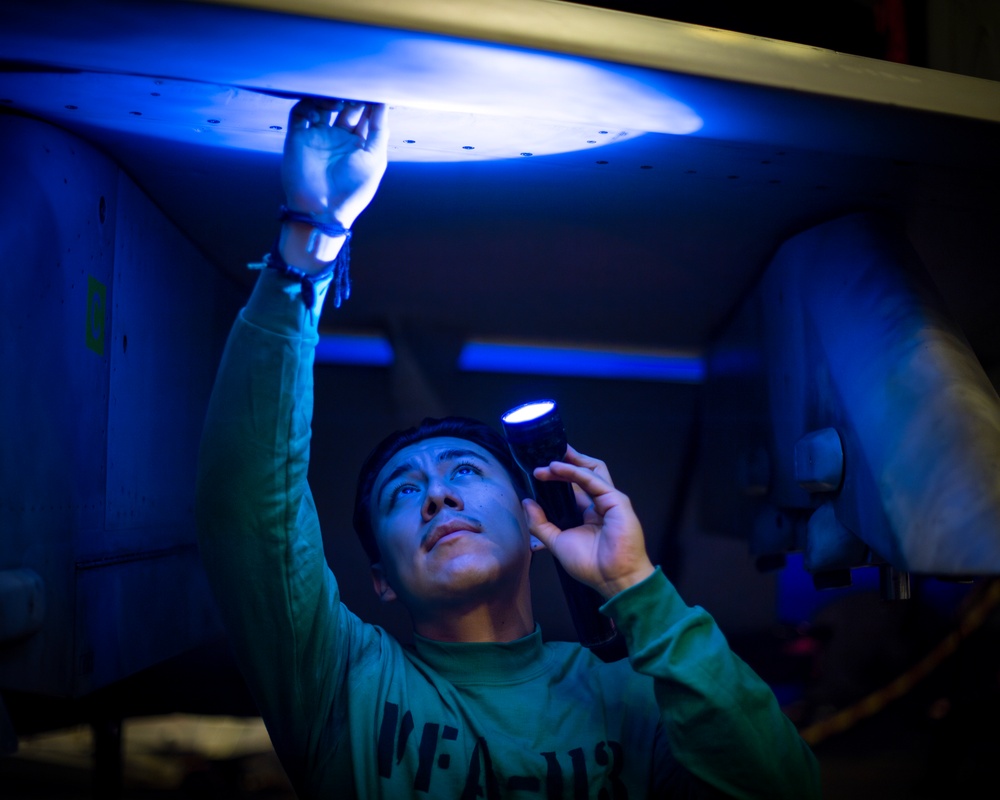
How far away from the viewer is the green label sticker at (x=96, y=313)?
106 centimetres

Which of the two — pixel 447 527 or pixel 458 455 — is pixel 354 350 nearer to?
pixel 458 455

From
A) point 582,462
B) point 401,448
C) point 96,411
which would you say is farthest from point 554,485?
point 96,411

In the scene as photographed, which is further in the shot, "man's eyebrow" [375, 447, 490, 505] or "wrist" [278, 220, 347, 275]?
"man's eyebrow" [375, 447, 490, 505]

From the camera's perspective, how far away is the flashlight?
1.08 meters

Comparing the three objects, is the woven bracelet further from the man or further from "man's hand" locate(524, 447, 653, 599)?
"man's hand" locate(524, 447, 653, 599)

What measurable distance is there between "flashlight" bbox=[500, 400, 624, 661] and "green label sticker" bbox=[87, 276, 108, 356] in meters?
0.51

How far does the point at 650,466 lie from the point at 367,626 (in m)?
0.63

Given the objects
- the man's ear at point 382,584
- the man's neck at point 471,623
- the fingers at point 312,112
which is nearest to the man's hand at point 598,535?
the man's neck at point 471,623

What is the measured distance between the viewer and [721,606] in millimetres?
1537

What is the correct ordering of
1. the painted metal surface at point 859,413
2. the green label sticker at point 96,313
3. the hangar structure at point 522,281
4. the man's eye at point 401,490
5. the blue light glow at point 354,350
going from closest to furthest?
the hangar structure at point 522,281 → the painted metal surface at point 859,413 → the green label sticker at point 96,313 → the man's eye at point 401,490 → the blue light glow at point 354,350

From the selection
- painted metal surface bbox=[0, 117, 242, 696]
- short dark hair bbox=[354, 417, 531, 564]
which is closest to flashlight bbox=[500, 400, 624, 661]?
short dark hair bbox=[354, 417, 531, 564]

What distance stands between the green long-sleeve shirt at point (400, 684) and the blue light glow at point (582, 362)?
523 mm

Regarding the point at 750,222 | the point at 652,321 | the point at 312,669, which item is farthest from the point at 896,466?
the point at 312,669

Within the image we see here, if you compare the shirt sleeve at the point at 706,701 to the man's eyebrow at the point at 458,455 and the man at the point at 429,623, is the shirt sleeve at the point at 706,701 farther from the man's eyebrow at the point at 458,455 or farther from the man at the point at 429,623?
the man's eyebrow at the point at 458,455
